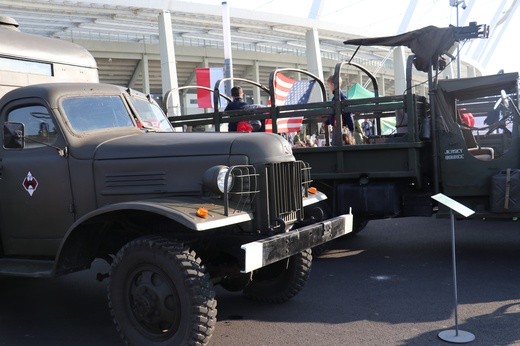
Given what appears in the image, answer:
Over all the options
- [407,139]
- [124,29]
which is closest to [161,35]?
[124,29]

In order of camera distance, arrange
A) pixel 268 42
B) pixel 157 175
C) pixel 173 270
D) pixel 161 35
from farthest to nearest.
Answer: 1. pixel 268 42
2. pixel 161 35
3. pixel 157 175
4. pixel 173 270

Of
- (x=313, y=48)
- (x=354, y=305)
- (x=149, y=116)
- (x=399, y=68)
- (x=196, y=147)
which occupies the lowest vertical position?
(x=354, y=305)

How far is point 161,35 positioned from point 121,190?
19456 millimetres

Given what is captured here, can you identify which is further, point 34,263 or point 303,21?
point 303,21

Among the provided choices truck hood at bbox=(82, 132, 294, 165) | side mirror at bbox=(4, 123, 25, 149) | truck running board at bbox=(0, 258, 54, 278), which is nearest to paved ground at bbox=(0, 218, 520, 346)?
truck running board at bbox=(0, 258, 54, 278)

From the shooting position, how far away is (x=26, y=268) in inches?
187

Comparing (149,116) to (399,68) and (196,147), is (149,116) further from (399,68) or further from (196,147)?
(399,68)

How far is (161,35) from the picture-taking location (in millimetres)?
22688

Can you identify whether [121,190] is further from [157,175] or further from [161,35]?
[161,35]

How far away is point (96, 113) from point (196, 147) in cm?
121

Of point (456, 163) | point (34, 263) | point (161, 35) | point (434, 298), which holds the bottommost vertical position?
point (434, 298)

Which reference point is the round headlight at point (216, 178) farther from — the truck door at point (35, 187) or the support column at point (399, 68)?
the support column at point (399, 68)

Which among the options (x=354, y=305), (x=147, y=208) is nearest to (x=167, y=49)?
(x=354, y=305)

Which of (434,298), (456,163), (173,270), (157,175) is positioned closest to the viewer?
(173,270)
